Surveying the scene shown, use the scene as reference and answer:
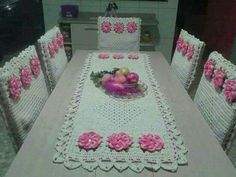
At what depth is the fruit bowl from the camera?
144 centimetres

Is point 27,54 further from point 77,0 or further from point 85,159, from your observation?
point 77,0

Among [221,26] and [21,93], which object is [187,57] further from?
[221,26]

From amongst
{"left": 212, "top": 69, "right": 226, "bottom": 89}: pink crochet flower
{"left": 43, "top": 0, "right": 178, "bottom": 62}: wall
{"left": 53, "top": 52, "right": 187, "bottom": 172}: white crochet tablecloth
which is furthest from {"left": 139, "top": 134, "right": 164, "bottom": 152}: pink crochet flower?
{"left": 43, "top": 0, "right": 178, "bottom": 62}: wall

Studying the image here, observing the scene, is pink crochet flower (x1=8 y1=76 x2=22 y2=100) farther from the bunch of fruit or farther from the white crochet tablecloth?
the bunch of fruit

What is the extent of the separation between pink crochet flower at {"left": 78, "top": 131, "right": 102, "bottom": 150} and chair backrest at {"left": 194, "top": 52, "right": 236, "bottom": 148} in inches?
25.2

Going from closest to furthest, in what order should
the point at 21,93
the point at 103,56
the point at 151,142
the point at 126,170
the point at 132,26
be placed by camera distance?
the point at 126,170
the point at 151,142
the point at 21,93
the point at 103,56
the point at 132,26

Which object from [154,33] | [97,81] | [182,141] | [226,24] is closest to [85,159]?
[182,141]

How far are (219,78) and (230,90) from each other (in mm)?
125

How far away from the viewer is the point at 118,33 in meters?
2.46

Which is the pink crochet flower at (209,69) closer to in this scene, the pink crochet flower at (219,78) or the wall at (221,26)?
the pink crochet flower at (219,78)

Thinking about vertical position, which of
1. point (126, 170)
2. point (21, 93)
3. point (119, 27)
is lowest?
point (126, 170)

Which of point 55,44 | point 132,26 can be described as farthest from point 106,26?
point 55,44

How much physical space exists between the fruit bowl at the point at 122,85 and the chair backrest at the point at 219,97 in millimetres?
360

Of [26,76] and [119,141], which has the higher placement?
[26,76]
